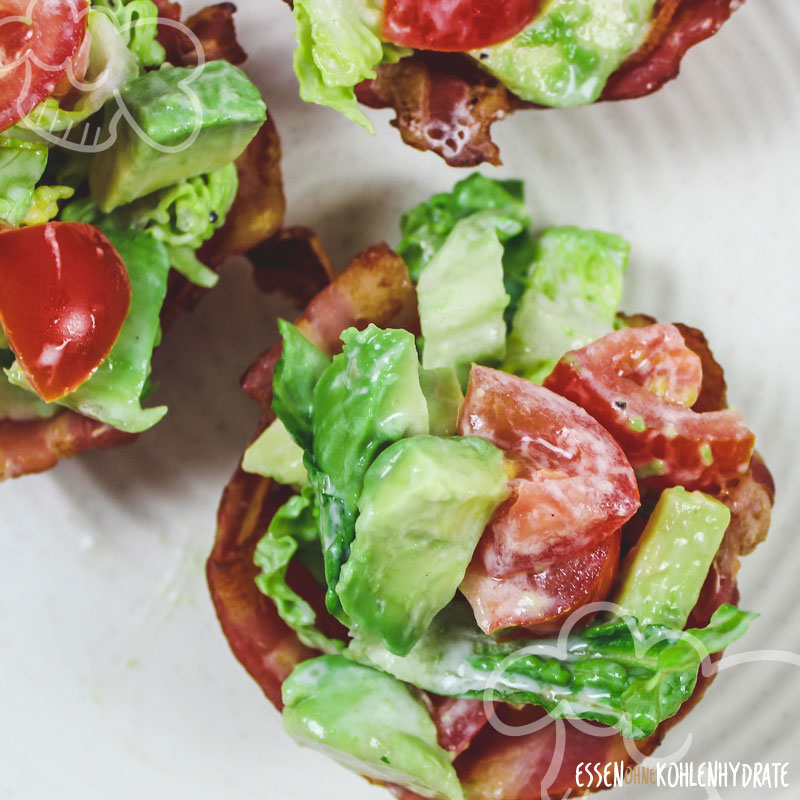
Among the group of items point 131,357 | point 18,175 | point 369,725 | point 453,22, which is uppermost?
point 453,22

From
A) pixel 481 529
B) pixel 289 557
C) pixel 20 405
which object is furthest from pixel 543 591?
pixel 20 405

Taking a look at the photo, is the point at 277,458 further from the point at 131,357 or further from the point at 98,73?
the point at 98,73

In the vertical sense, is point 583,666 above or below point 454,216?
below

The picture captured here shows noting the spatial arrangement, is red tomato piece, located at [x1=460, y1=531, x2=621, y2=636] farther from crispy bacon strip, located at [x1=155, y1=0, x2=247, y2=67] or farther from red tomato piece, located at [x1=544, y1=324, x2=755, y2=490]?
crispy bacon strip, located at [x1=155, y1=0, x2=247, y2=67]

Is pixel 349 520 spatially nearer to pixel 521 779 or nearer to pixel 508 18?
pixel 521 779

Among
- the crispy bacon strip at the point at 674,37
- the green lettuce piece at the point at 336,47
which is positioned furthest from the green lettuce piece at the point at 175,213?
the crispy bacon strip at the point at 674,37

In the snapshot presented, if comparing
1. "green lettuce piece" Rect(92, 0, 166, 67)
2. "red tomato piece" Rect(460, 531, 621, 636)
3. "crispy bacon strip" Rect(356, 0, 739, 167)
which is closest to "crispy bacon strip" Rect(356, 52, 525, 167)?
"crispy bacon strip" Rect(356, 0, 739, 167)
